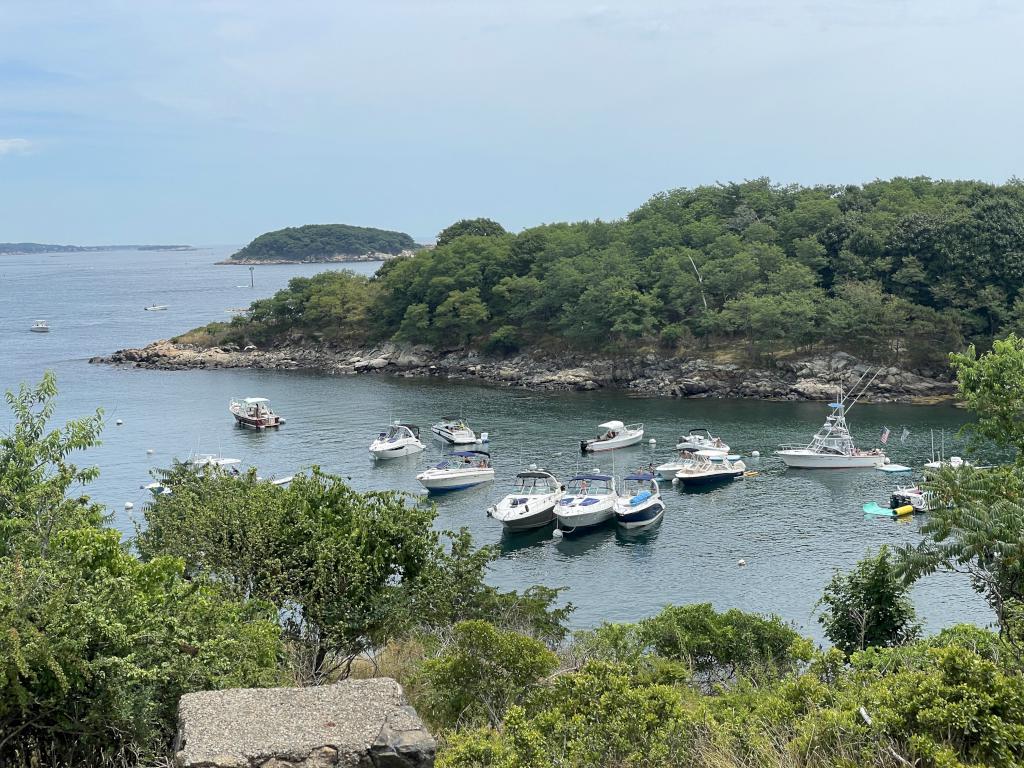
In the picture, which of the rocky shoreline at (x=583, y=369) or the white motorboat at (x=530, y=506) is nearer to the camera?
the white motorboat at (x=530, y=506)

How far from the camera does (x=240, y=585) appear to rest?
52.7ft

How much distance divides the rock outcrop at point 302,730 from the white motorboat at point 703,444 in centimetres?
3566

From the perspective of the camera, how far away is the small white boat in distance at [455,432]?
159ft

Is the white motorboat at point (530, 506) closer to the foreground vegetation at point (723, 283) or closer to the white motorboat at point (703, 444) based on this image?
the white motorboat at point (703, 444)

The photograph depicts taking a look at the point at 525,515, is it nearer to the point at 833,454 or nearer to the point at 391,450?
the point at 391,450

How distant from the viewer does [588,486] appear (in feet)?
125

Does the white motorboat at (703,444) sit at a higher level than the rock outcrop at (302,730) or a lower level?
lower

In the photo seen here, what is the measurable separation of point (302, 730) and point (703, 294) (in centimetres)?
6252

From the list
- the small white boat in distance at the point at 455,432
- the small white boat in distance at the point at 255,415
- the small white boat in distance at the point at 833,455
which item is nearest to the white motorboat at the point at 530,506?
the small white boat in distance at the point at 455,432

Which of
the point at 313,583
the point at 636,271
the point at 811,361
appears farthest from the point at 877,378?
the point at 313,583

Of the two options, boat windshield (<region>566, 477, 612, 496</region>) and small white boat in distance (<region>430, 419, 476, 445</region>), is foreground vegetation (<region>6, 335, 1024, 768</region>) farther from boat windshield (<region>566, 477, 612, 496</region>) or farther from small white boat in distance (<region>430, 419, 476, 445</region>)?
small white boat in distance (<region>430, 419, 476, 445</region>)

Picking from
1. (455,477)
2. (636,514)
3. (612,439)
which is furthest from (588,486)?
(612,439)

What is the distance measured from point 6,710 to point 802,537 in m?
29.5

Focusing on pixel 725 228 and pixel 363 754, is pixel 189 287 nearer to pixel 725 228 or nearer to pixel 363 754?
pixel 725 228
